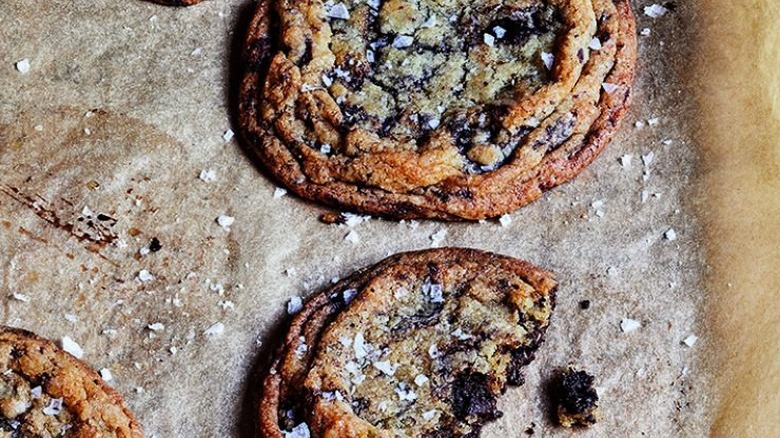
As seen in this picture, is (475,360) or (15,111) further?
(15,111)

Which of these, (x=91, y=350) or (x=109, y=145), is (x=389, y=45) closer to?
(x=109, y=145)

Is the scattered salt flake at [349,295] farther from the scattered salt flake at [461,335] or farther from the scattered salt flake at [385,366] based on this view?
the scattered salt flake at [461,335]

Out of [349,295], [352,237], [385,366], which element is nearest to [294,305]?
[349,295]

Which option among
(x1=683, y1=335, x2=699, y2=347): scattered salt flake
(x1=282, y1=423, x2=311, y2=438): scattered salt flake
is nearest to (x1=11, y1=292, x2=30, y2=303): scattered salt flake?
(x1=282, y1=423, x2=311, y2=438): scattered salt flake

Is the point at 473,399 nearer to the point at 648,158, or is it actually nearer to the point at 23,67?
the point at 648,158

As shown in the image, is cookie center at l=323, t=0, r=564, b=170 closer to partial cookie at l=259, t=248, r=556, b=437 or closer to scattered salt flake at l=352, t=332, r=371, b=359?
partial cookie at l=259, t=248, r=556, b=437

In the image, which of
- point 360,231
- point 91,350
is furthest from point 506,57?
point 91,350
